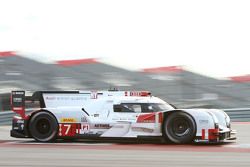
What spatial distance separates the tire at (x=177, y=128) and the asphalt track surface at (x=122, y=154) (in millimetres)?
249

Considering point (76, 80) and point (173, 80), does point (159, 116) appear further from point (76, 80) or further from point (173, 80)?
point (76, 80)

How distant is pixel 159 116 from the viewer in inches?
458

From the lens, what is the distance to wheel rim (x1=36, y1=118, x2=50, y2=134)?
41.0 feet

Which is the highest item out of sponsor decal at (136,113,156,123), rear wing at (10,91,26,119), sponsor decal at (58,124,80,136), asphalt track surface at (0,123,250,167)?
rear wing at (10,91,26,119)

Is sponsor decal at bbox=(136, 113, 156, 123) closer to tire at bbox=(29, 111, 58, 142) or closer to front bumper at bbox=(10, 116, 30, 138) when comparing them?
tire at bbox=(29, 111, 58, 142)

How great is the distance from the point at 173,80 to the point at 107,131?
988 centimetres

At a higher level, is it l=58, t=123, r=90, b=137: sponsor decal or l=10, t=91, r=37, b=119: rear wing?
l=10, t=91, r=37, b=119: rear wing

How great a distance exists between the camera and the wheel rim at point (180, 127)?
11.5m

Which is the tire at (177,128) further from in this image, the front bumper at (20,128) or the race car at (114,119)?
the front bumper at (20,128)

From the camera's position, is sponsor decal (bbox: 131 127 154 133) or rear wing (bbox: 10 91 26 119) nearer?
sponsor decal (bbox: 131 127 154 133)

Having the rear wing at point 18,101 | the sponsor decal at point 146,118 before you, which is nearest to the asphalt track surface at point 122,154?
the sponsor decal at point 146,118

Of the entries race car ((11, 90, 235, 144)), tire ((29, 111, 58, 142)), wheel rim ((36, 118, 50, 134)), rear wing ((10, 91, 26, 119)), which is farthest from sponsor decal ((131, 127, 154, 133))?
rear wing ((10, 91, 26, 119))

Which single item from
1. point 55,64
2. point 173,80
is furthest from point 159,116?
point 55,64

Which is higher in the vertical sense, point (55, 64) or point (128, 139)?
point (55, 64)
